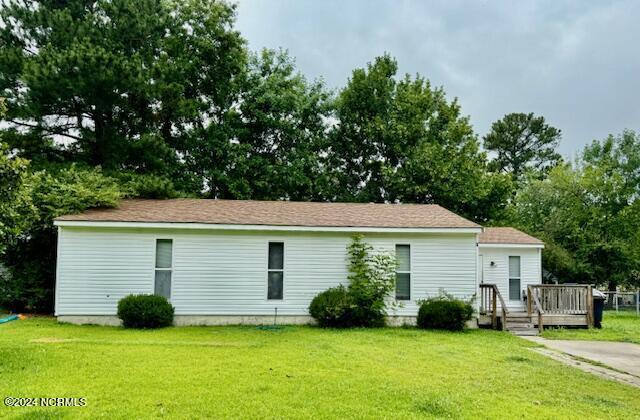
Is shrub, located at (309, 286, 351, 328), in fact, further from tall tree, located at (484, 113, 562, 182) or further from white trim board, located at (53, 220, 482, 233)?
tall tree, located at (484, 113, 562, 182)

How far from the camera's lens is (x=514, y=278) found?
16562 mm

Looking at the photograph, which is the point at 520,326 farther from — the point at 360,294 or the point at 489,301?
the point at 360,294

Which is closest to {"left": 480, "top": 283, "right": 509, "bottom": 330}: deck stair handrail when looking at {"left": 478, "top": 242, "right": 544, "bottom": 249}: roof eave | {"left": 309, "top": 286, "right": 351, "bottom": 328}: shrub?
{"left": 478, "top": 242, "right": 544, "bottom": 249}: roof eave

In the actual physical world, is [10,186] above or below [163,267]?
above

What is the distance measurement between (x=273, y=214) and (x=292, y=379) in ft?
28.2

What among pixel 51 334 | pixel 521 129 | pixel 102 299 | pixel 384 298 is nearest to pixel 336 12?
pixel 384 298

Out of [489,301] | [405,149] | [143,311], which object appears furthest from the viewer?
[405,149]

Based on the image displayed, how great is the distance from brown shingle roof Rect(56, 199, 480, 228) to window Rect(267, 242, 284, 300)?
83cm

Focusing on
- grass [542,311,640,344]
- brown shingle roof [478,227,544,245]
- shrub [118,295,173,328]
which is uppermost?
brown shingle roof [478,227,544,245]

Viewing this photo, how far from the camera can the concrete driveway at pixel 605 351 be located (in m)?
8.97

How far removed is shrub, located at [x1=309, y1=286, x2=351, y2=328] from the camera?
41.9ft

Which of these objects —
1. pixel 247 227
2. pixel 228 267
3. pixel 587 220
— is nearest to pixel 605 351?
pixel 247 227

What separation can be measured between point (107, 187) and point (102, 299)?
418 centimetres

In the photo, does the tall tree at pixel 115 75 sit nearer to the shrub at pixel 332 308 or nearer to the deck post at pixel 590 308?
the shrub at pixel 332 308
